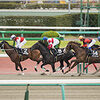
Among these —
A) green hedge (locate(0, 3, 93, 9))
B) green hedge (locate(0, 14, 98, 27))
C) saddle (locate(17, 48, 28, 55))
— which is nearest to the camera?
saddle (locate(17, 48, 28, 55))

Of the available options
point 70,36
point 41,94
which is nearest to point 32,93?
point 41,94

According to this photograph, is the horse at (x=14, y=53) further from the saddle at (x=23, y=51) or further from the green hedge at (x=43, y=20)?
the green hedge at (x=43, y=20)

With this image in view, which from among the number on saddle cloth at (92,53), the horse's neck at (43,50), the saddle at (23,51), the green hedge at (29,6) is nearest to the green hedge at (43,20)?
the green hedge at (29,6)

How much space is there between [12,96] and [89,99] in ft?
4.06

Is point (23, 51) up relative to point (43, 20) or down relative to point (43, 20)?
up

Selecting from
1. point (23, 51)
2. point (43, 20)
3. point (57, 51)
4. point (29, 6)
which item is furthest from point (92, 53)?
point (29, 6)

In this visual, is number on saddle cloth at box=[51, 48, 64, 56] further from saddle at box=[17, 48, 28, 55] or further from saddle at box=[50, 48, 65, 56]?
saddle at box=[17, 48, 28, 55]

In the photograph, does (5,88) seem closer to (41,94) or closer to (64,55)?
(41,94)

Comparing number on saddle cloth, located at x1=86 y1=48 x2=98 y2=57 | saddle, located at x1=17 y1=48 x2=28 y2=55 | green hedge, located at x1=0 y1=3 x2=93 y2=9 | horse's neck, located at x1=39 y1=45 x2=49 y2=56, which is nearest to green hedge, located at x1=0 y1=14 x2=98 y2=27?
green hedge, located at x1=0 y1=3 x2=93 y2=9

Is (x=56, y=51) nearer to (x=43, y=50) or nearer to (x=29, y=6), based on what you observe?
(x=43, y=50)

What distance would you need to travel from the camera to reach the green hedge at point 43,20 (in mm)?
15086

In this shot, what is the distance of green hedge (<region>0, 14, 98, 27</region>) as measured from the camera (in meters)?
15.1

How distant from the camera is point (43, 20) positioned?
50.7 feet

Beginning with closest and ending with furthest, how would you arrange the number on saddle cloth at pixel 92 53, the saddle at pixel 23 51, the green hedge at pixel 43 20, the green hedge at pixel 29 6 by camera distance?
1. the number on saddle cloth at pixel 92 53
2. the saddle at pixel 23 51
3. the green hedge at pixel 43 20
4. the green hedge at pixel 29 6
